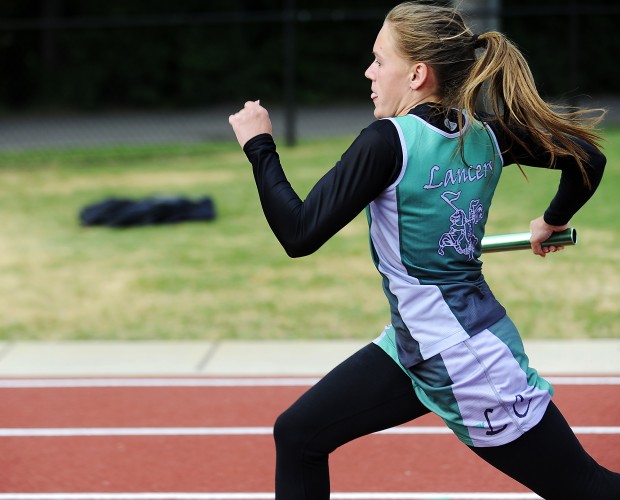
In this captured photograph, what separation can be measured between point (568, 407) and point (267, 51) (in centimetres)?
2060

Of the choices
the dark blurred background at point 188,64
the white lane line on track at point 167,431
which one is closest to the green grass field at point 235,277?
the white lane line on track at point 167,431

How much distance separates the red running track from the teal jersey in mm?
1634

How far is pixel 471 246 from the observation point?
278cm

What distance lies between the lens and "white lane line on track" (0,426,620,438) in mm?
4848

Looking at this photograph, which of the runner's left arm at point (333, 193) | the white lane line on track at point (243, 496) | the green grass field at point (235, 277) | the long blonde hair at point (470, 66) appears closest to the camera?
the runner's left arm at point (333, 193)

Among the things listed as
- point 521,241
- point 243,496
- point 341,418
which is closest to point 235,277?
point 243,496

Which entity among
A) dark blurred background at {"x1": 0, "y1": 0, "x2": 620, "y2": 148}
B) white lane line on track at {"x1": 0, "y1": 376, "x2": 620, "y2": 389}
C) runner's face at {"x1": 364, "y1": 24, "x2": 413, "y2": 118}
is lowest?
dark blurred background at {"x1": 0, "y1": 0, "x2": 620, "y2": 148}

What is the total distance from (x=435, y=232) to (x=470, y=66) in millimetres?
440

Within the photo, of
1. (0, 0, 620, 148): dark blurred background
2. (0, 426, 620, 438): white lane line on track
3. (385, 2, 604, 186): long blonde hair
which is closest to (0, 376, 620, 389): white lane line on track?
(0, 426, 620, 438): white lane line on track

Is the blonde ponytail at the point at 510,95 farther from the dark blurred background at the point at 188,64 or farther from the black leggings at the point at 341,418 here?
the dark blurred background at the point at 188,64

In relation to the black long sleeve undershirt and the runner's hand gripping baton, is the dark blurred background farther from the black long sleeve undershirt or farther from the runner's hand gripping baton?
the black long sleeve undershirt

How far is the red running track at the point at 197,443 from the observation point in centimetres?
433

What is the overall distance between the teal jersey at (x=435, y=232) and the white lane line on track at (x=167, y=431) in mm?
2137

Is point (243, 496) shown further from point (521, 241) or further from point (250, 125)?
point (250, 125)
